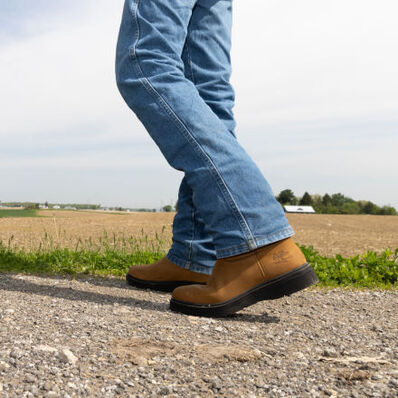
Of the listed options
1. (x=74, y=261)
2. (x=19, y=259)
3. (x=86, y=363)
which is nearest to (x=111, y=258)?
(x=74, y=261)

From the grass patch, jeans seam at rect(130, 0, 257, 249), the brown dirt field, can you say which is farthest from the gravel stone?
the brown dirt field

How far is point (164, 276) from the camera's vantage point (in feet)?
9.90

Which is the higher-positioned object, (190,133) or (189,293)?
(190,133)

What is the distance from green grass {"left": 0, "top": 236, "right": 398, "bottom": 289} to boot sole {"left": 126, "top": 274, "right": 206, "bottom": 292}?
75 centimetres

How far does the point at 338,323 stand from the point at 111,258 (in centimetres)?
247

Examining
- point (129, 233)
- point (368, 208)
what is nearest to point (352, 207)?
point (368, 208)

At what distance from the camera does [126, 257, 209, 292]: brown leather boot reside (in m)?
2.93

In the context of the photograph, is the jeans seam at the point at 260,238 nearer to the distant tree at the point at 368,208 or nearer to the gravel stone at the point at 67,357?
the gravel stone at the point at 67,357

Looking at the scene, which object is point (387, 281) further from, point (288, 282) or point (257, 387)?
point (257, 387)

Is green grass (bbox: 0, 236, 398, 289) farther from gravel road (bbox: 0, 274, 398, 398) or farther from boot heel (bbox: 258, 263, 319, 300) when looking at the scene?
boot heel (bbox: 258, 263, 319, 300)

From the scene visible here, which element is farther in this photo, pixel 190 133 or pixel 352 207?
pixel 352 207

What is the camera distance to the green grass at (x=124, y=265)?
154 inches

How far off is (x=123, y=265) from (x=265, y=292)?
219 centimetres

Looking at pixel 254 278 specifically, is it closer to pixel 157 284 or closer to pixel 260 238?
pixel 260 238
